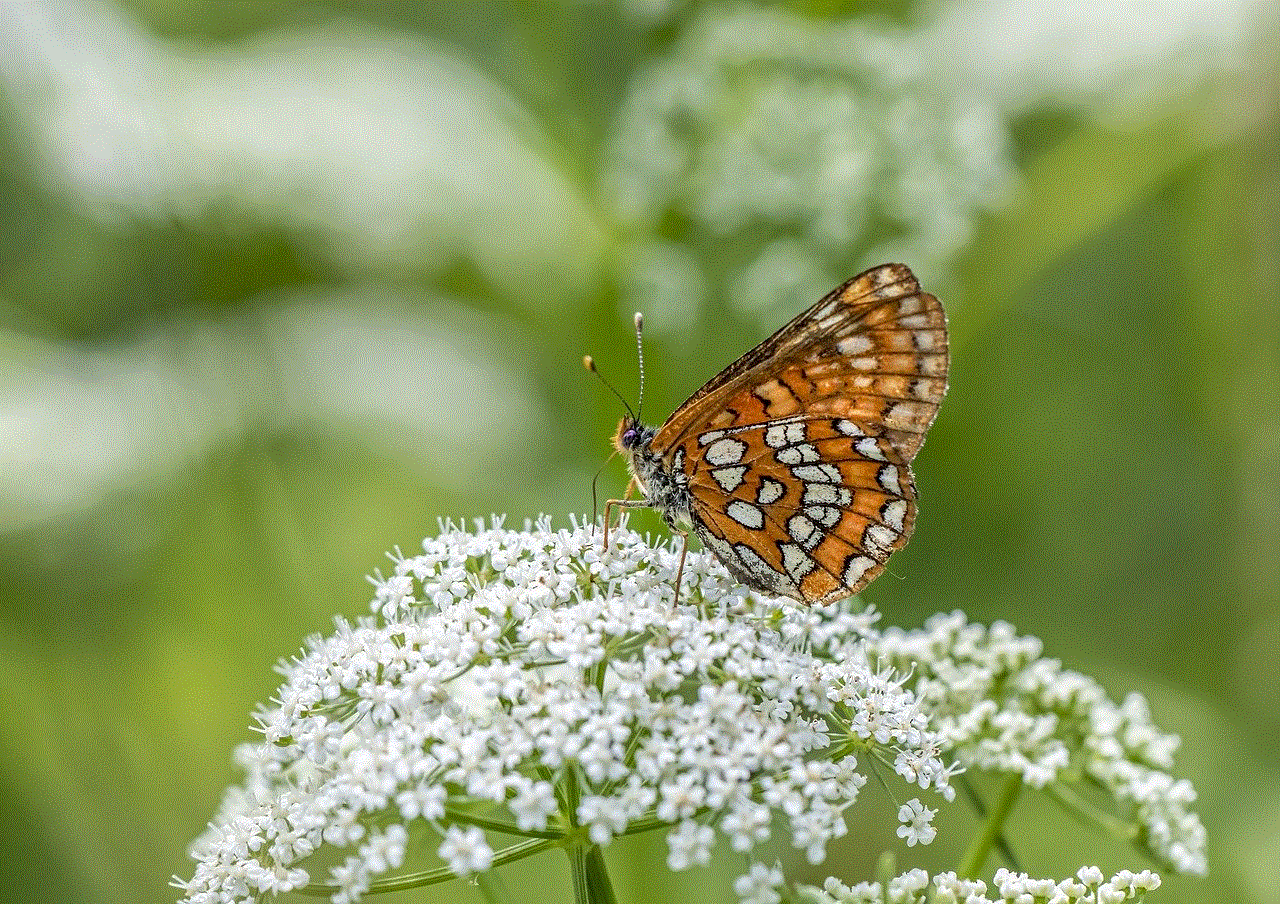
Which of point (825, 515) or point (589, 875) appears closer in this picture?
point (589, 875)

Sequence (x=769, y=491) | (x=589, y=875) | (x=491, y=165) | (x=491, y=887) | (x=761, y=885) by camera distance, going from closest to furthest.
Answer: (x=761, y=885)
(x=589, y=875)
(x=491, y=887)
(x=769, y=491)
(x=491, y=165)

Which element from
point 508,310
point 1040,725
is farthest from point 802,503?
point 508,310

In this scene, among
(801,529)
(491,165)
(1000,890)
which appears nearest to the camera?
(1000,890)

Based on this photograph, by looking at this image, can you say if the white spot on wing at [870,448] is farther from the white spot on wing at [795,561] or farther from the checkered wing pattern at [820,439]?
the white spot on wing at [795,561]

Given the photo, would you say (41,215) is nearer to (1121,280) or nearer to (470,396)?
(470,396)

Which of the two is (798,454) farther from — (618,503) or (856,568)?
(618,503)

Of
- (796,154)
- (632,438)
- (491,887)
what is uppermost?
(796,154)

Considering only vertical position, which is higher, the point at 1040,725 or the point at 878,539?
the point at 878,539
